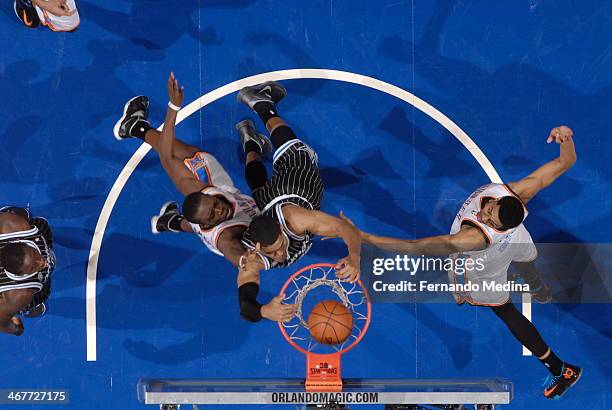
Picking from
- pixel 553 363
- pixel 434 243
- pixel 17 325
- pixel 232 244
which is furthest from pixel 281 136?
pixel 553 363

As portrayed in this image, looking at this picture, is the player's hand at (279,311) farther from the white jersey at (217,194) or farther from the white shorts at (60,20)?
the white shorts at (60,20)

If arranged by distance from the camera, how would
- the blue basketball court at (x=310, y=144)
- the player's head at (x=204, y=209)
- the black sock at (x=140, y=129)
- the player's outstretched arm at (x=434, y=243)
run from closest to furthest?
the player's head at (x=204, y=209), the player's outstretched arm at (x=434, y=243), the black sock at (x=140, y=129), the blue basketball court at (x=310, y=144)

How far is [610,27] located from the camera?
855 centimetres

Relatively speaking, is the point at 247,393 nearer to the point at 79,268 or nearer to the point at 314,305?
the point at 314,305

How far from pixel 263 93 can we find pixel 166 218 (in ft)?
6.30

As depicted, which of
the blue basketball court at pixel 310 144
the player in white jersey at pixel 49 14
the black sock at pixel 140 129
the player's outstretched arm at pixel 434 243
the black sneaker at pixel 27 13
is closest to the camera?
the player's outstretched arm at pixel 434 243

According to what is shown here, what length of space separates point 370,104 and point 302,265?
2.19 metres

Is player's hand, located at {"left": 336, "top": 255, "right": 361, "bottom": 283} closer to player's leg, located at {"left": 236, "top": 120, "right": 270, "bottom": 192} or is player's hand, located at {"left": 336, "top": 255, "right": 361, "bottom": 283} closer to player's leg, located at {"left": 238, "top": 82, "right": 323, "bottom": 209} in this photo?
player's leg, located at {"left": 238, "top": 82, "right": 323, "bottom": 209}

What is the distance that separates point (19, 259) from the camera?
7355 millimetres

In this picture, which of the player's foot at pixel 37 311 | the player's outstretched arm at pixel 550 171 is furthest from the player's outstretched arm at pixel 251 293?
the player's outstretched arm at pixel 550 171

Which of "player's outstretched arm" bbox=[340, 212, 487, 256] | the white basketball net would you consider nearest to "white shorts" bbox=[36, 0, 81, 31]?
"player's outstretched arm" bbox=[340, 212, 487, 256]

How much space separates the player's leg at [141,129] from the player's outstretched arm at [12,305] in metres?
2.16

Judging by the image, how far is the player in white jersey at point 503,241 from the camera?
23.7ft

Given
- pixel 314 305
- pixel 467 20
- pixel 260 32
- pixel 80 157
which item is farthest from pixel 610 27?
pixel 80 157
